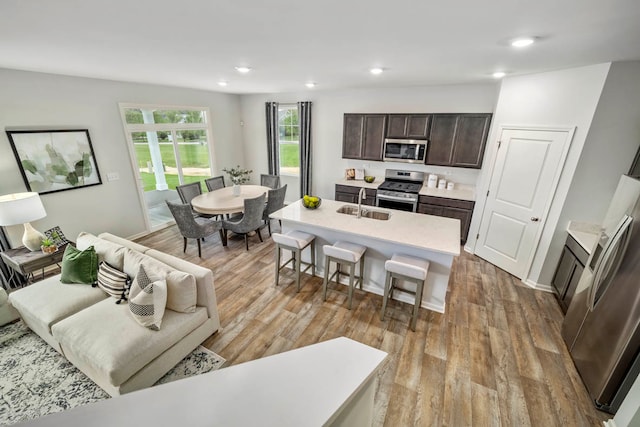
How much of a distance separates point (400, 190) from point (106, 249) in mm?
4250

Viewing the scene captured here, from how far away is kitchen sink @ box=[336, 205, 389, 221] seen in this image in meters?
3.55

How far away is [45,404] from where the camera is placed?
207 cm

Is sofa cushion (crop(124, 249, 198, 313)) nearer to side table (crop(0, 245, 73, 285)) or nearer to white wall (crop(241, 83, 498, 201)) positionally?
side table (crop(0, 245, 73, 285))

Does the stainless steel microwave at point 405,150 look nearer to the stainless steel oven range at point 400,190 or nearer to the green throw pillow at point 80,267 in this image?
the stainless steel oven range at point 400,190

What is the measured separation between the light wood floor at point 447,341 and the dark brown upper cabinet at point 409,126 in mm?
2337

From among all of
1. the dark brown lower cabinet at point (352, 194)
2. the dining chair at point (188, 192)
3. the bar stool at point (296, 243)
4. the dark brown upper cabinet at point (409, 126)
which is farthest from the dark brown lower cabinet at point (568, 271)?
the dining chair at point (188, 192)

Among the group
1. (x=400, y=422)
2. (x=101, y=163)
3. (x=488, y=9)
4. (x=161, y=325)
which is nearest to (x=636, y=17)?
(x=488, y=9)

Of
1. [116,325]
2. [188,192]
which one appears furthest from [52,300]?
[188,192]

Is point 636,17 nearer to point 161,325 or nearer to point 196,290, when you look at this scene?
point 196,290

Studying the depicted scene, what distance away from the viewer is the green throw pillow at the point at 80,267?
8.54ft

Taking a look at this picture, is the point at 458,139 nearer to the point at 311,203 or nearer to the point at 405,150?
the point at 405,150

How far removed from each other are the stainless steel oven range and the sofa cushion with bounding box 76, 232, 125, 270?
3.87m

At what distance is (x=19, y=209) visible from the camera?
2854mm

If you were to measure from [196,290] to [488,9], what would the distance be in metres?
2.91
